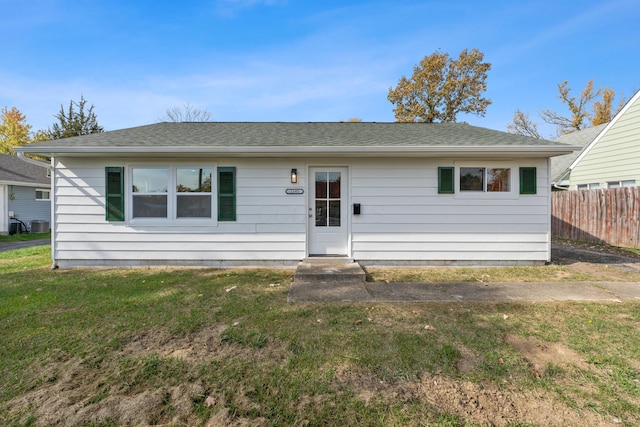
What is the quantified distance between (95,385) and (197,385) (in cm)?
75

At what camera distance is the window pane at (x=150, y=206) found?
245 inches

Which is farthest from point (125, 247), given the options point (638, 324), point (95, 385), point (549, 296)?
point (638, 324)

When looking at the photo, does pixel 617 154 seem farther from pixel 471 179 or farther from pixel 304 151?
pixel 304 151

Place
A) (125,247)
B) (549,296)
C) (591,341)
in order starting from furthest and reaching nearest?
(125,247) → (549,296) → (591,341)

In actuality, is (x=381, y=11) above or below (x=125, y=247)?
above

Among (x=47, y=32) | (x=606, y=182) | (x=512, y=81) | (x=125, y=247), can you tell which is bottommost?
(x=125, y=247)

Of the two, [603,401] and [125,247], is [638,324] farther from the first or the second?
[125,247]

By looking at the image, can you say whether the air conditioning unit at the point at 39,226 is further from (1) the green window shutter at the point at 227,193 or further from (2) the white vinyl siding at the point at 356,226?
(1) the green window shutter at the point at 227,193

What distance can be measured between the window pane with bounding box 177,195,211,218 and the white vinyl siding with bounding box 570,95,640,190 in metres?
12.9

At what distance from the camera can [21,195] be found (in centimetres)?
1416

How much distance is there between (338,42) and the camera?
433 inches

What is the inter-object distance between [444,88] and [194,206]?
768 inches

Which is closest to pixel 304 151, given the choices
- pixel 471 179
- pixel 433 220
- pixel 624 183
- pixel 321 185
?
pixel 321 185

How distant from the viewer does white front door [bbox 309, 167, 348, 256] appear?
6.37 metres
